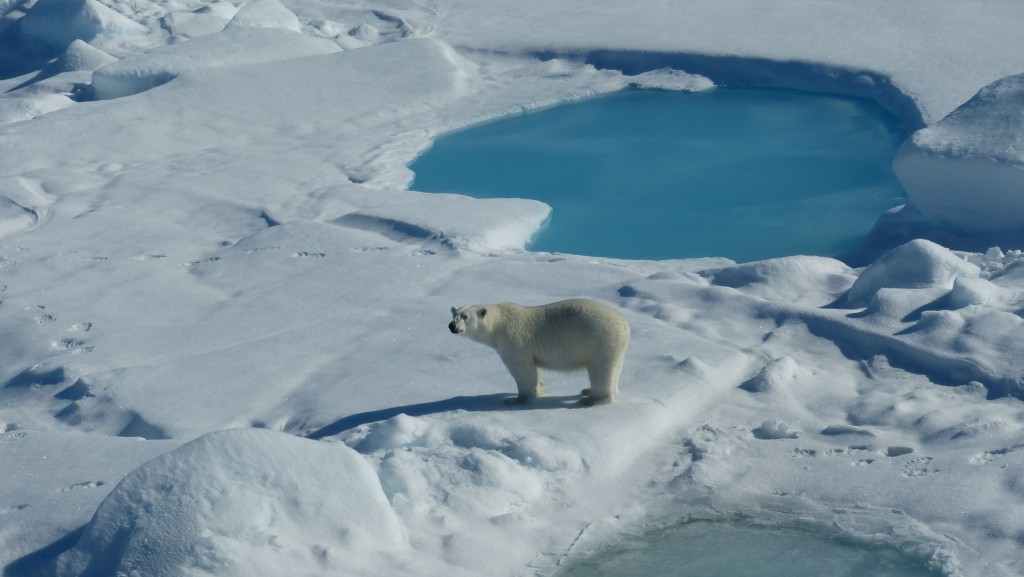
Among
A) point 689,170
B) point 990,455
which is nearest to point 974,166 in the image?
point 689,170

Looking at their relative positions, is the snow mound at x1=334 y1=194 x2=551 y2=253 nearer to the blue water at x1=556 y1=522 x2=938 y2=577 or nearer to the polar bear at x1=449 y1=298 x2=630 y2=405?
the polar bear at x1=449 y1=298 x2=630 y2=405

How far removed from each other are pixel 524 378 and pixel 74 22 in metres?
10.9

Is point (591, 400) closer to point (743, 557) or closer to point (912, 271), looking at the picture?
point (743, 557)

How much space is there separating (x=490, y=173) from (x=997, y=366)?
5.70 meters

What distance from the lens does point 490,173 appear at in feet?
33.4

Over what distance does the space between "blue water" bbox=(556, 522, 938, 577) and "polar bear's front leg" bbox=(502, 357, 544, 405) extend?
38.7 inches

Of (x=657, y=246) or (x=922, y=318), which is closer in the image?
(x=922, y=318)

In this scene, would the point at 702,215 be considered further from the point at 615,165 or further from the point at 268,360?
the point at 268,360

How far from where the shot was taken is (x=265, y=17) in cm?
1346

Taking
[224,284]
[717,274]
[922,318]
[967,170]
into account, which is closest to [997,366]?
[922,318]

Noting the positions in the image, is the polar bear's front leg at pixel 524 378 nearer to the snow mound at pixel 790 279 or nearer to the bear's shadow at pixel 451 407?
the bear's shadow at pixel 451 407

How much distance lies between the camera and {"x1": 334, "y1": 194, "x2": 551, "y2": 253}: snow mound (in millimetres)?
7973

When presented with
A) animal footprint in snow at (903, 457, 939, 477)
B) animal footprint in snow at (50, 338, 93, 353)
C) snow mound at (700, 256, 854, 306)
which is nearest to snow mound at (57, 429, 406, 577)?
animal footprint in snow at (903, 457, 939, 477)

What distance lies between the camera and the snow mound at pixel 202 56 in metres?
11.8
